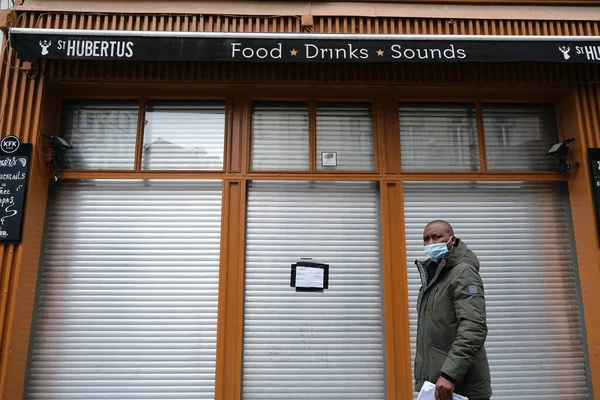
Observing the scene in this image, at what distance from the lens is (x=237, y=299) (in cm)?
472

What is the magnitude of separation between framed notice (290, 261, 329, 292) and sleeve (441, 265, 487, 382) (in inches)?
78.1

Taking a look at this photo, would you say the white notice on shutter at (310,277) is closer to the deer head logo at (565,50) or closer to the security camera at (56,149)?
the security camera at (56,149)

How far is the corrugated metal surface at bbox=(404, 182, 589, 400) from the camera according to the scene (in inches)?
188

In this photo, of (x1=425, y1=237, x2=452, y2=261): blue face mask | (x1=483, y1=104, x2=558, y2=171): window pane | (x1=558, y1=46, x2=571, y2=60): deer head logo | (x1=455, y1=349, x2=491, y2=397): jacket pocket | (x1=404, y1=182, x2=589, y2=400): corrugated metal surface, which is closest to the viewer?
(x1=455, y1=349, x2=491, y2=397): jacket pocket

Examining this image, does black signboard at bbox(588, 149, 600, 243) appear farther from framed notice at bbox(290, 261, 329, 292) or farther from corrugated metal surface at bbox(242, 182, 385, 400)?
framed notice at bbox(290, 261, 329, 292)

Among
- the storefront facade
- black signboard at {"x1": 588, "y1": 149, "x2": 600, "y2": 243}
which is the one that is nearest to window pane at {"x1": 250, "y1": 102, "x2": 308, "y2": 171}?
the storefront facade

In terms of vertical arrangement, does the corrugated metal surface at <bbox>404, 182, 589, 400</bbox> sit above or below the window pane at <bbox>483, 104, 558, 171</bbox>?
below

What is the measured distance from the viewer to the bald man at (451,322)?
292 cm

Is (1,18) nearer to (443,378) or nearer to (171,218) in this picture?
(171,218)

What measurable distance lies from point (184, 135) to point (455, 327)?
3.58 metres

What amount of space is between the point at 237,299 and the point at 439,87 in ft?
10.6

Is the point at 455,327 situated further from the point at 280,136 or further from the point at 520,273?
the point at 280,136

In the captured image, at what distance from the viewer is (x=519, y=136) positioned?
17.6 feet

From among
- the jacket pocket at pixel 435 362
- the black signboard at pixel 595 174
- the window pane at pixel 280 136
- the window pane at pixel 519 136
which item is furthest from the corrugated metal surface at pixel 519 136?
the jacket pocket at pixel 435 362
